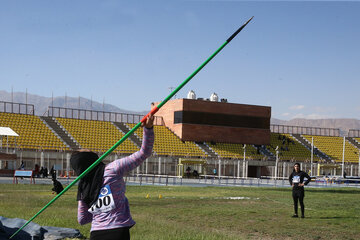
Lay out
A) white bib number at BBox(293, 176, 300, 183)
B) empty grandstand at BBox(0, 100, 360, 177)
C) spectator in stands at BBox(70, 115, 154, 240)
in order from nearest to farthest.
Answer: spectator in stands at BBox(70, 115, 154, 240) < white bib number at BBox(293, 176, 300, 183) < empty grandstand at BBox(0, 100, 360, 177)

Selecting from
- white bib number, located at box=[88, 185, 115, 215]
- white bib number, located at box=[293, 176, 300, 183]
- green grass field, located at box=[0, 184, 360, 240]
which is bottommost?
green grass field, located at box=[0, 184, 360, 240]

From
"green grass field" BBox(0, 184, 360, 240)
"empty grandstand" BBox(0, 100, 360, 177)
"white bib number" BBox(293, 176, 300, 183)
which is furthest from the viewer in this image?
"empty grandstand" BBox(0, 100, 360, 177)

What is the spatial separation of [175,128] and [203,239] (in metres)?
54.8

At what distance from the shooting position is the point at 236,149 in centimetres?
6612

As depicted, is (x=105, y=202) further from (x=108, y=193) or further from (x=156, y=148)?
(x=156, y=148)

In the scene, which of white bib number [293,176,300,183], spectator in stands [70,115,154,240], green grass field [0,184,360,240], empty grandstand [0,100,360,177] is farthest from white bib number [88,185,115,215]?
empty grandstand [0,100,360,177]

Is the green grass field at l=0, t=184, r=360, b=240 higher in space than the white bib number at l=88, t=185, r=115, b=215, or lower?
lower

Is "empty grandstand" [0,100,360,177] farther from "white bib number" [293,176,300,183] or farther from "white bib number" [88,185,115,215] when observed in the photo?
"white bib number" [88,185,115,215]

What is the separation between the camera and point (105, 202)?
5672mm

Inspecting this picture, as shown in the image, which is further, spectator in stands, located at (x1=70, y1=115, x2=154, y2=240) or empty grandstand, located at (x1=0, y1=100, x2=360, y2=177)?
empty grandstand, located at (x1=0, y1=100, x2=360, y2=177)

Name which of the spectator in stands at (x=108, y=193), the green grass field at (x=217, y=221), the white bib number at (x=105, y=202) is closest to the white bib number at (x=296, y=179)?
the green grass field at (x=217, y=221)

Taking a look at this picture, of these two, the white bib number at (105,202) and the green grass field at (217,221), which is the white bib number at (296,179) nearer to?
the green grass field at (217,221)

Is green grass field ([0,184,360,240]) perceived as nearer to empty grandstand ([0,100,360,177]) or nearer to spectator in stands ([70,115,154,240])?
spectator in stands ([70,115,154,240])

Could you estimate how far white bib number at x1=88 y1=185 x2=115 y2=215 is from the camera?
Answer: 5664mm
